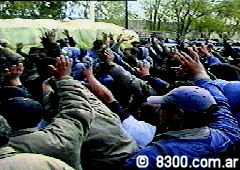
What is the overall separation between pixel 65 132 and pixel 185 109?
0.72 metres

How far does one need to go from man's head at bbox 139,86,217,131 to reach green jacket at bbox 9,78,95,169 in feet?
1.63

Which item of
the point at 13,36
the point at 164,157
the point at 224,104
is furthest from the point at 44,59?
the point at 13,36

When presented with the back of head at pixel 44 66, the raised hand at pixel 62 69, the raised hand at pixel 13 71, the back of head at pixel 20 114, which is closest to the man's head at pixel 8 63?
the raised hand at pixel 13 71

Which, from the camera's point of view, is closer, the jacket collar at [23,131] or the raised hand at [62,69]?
the jacket collar at [23,131]

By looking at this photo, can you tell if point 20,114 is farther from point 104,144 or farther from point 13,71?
point 13,71

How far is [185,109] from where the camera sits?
2.33 metres

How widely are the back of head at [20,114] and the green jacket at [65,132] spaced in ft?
0.16

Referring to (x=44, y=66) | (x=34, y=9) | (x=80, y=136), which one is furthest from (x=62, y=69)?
(x=34, y=9)

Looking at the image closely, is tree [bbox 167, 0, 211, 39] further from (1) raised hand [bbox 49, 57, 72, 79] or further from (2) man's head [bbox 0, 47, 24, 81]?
(1) raised hand [bbox 49, 57, 72, 79]

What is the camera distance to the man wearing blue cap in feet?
7.20

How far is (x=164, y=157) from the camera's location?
216 centimetres

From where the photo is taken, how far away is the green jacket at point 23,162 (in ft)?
6.04

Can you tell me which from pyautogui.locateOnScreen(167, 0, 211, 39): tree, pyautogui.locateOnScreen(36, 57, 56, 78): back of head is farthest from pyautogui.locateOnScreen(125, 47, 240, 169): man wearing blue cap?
pyautogui.locateOnScreen(167, 0, 211, 39): tree

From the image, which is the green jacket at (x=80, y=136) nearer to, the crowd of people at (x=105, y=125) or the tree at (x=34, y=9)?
the crowd of people at (x=105, y=125)
